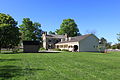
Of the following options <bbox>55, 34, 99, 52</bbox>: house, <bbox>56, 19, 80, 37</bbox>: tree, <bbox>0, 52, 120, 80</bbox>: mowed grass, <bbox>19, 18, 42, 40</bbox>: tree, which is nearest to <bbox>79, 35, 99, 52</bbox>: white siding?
<bbox>55, 34, 99, 52</bbox>: house

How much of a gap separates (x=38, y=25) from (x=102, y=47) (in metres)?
35.3

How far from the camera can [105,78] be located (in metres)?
8.46

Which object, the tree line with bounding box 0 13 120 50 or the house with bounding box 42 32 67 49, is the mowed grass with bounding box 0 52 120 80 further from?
the house with bounding box 42 32 67 49

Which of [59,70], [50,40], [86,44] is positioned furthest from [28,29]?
[59,70]

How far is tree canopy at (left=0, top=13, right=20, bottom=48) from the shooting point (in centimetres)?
3703

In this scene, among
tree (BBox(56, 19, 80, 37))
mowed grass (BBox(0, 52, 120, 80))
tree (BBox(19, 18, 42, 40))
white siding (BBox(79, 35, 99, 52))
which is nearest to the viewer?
mowed grass (BBox(0, 52, 120, 80))

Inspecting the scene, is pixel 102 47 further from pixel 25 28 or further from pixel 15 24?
pixel 25 28

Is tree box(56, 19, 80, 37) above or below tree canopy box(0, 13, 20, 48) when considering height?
above

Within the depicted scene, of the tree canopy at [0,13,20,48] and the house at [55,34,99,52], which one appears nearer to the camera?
the tree canopy at [0,13,20,48]

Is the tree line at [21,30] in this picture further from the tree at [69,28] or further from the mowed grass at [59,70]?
the mowed grass at [59,70]

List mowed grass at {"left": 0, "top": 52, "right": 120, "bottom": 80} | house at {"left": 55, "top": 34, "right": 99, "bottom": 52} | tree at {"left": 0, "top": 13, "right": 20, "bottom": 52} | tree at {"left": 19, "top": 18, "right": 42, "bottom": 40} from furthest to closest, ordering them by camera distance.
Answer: tree at {"left": 19, "top": 18, "right": 42, "bottom": 40}, house at {"left": 55, "top": 34, "right": 99, "bottom": 52}, tree at {"left": 0, "top": 13, "right": 20, "bottom": 52}, mowed grass at {"left": 0, "top": 52, "right": 120, "bottom": 80}

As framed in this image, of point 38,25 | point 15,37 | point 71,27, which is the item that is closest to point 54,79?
point 15,37

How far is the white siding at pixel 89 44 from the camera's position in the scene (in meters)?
50.7

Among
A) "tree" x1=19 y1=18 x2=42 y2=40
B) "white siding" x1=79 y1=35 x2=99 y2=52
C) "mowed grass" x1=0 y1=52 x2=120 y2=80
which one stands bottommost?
"mowed grass" x1=0 y1=52 x2=120 y2=80
